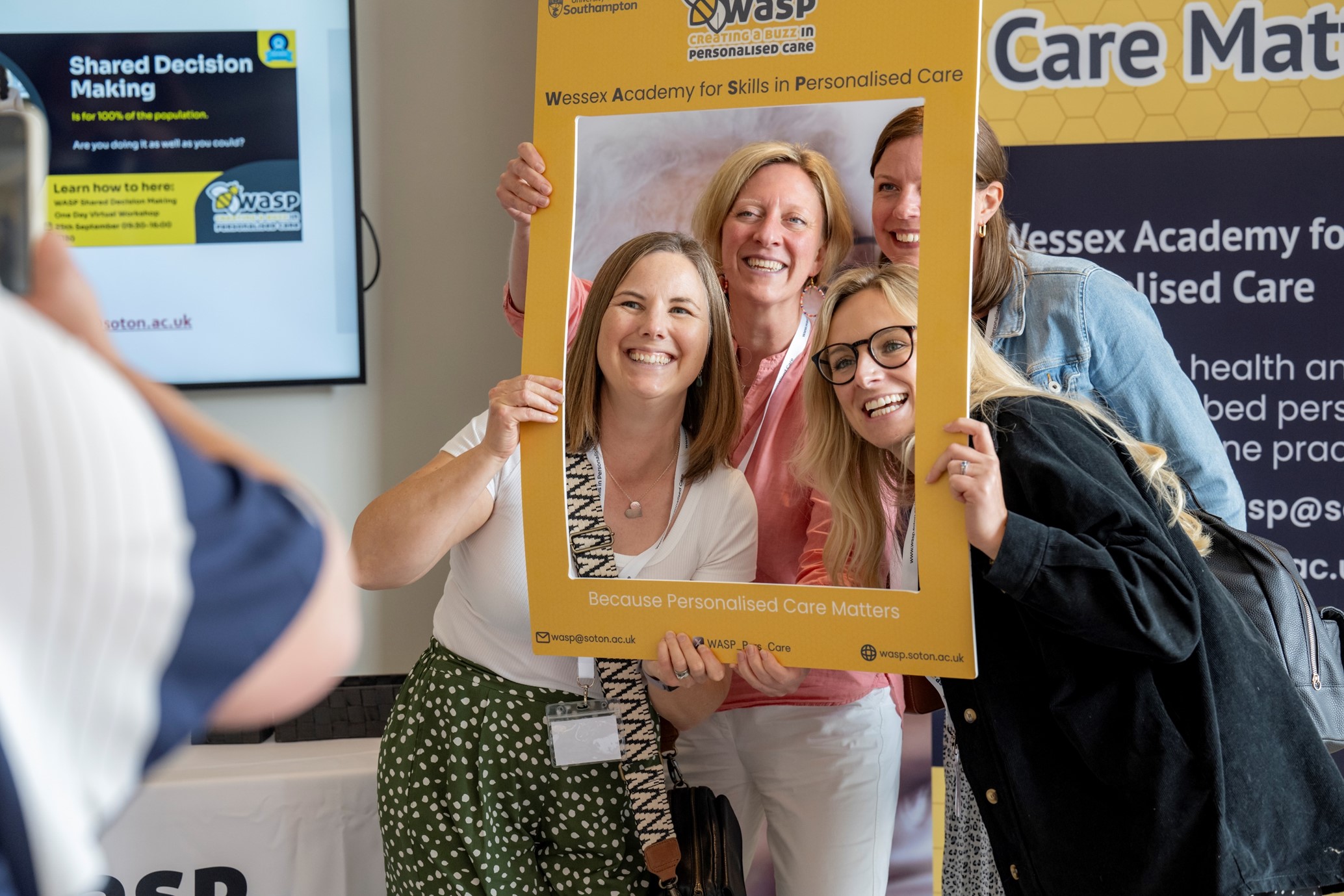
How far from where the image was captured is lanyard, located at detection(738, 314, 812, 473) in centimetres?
172

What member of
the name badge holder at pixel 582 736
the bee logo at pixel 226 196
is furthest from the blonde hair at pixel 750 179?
the bee logo at pixel 226 196

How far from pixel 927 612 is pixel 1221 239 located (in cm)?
186

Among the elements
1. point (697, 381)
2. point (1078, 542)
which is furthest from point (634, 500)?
point (1078, 542)

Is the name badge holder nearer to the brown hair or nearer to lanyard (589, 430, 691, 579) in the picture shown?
lanyard (589, 430, 691, 579)

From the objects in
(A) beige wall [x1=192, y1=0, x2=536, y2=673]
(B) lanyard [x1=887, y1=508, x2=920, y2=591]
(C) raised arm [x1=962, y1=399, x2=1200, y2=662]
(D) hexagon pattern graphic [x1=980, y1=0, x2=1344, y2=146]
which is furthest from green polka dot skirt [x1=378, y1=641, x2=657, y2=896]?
(D) hexagon pattern graphic [x1=980, y1=0, x2=1344, y2=146]

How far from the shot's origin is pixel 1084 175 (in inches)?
110

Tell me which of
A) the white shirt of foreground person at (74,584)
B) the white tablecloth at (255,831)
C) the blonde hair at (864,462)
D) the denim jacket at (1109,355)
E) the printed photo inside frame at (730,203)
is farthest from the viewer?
the white tablecloth at (255,831)

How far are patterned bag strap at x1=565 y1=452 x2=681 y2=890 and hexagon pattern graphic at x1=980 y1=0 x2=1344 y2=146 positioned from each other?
70.3 inches

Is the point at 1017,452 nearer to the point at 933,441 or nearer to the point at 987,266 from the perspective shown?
the point at 933,441

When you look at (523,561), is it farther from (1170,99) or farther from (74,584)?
(1170,99)

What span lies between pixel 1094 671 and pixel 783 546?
564mm

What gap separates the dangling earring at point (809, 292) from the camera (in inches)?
66.1

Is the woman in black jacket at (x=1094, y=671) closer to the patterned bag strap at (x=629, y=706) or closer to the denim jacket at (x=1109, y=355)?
the denim jacket at (x=1109, y=355)

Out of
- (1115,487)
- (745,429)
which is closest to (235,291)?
(745,429)
